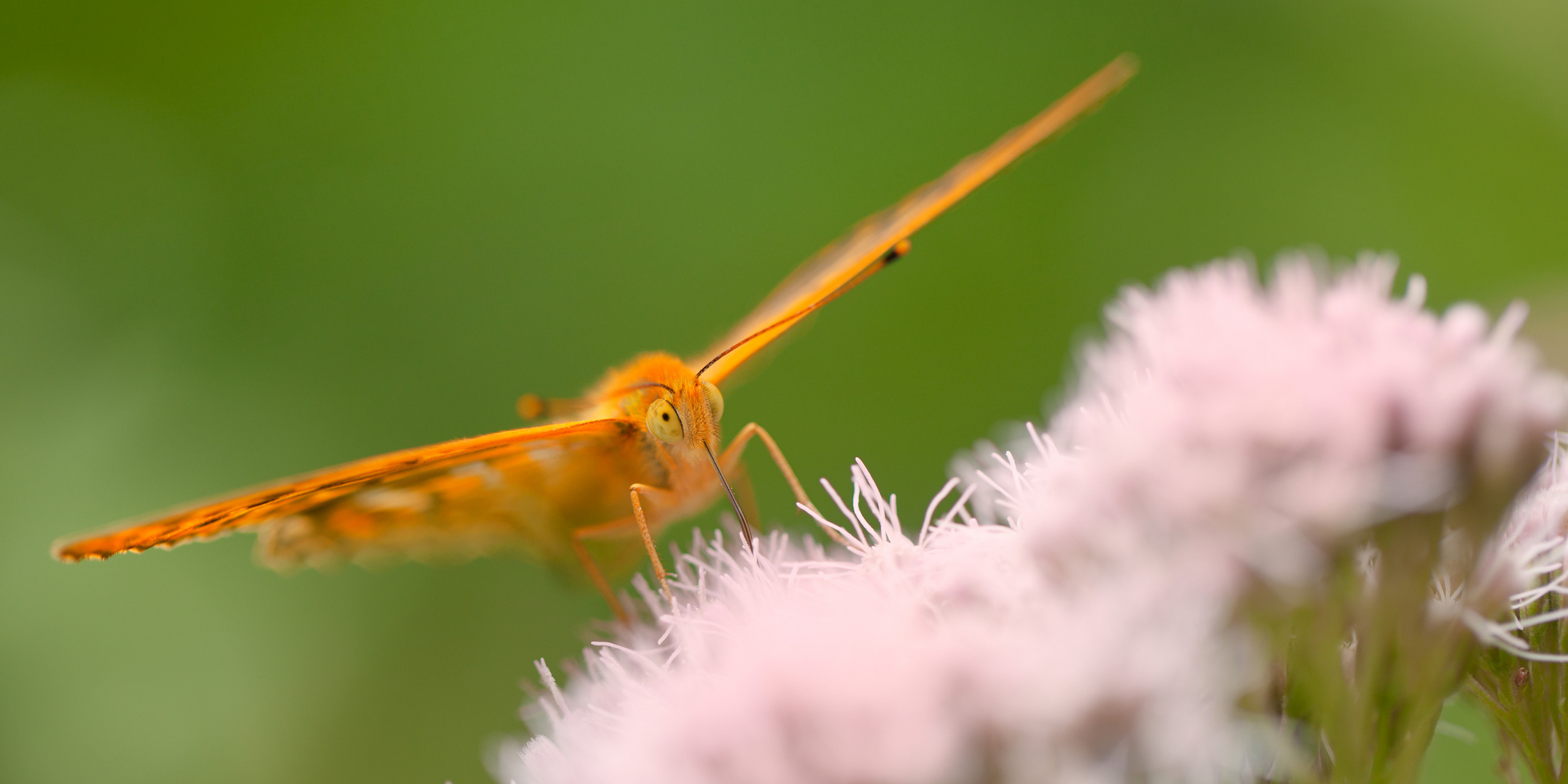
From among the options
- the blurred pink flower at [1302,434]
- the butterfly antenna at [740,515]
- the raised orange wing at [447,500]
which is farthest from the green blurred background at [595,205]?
the blurred pink flower at [1302,434]

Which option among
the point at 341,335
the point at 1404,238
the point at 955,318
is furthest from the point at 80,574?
the point at 1404,238

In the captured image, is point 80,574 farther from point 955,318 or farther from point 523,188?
point 955,318

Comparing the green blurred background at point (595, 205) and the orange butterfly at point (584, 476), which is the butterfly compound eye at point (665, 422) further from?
the green blurred background at point (595, 205)

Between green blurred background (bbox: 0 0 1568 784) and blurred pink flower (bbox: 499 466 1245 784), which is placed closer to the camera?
blurred pink flower (bbox: 499 466 1245 784)

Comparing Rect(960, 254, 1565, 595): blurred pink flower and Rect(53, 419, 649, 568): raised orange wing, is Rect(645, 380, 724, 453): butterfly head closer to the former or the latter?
Rect(53, 419, 649, 568): raised orange wing

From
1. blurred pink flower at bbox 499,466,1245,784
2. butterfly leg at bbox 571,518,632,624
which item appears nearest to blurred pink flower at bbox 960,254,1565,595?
blurred pink flower at bbox 499,466,1245,784

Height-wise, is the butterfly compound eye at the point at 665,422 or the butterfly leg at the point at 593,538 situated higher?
the butterfly compound eye at the point at 665,422

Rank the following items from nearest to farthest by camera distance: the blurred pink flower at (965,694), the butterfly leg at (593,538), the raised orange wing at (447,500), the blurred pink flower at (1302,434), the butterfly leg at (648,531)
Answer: the blurred pink flower at (965,694)
the blurred pink flower at (1302,434)
the butterfly leg at (648,531)
the raised orange wing at (447,500)
the butterfly leg at (593,538)
